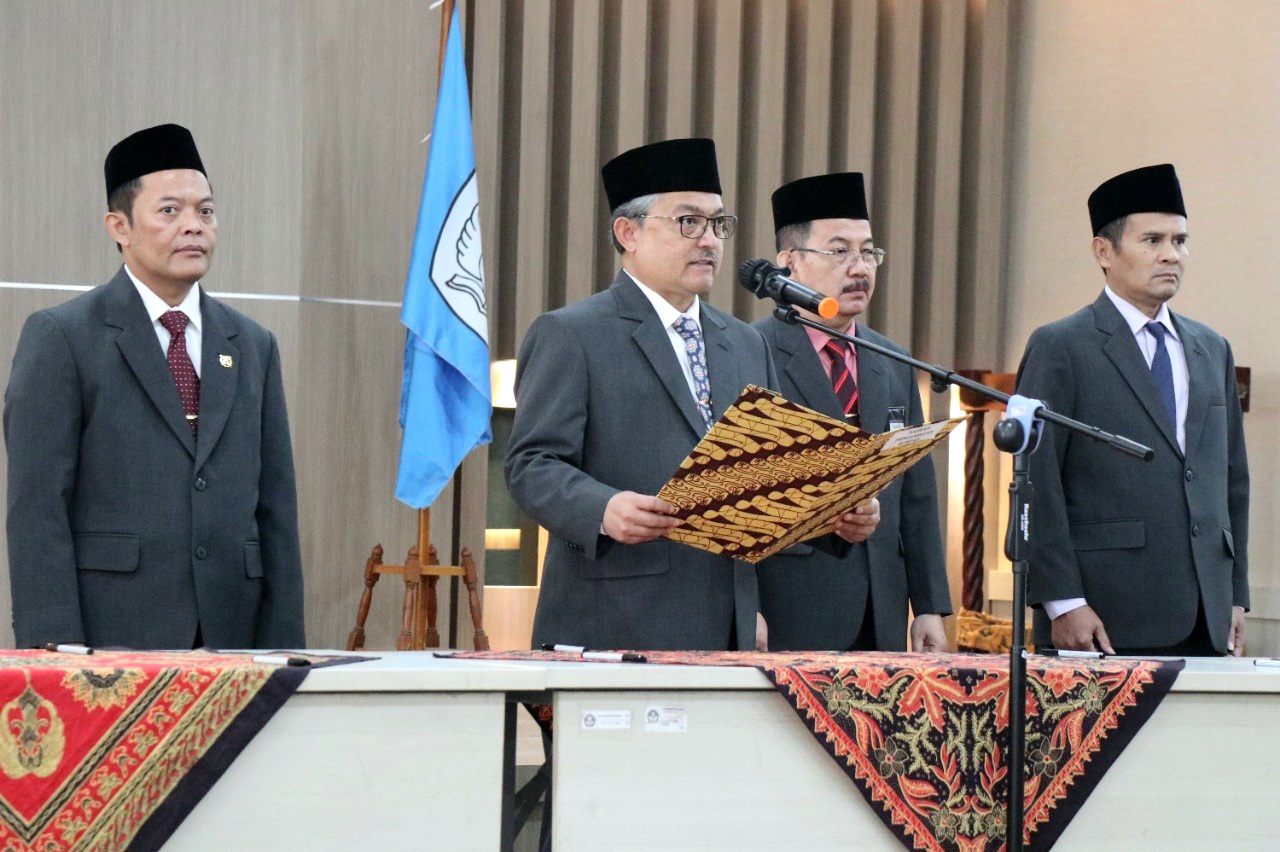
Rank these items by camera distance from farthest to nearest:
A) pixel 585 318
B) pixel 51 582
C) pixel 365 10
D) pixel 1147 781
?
pixel 365 10 → pixel 585 318 → pixel 51 582 → pixel 1147 781

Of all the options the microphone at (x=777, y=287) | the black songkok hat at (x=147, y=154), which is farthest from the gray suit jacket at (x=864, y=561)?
the black songkok hat at (x=147, y=154)

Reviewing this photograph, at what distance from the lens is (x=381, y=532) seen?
5.62m

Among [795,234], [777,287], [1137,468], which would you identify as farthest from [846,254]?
[777,287]

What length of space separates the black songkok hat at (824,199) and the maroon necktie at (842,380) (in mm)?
307

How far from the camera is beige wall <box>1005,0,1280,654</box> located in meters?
5.75

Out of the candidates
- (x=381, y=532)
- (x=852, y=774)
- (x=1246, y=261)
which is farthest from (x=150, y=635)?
(x=1246, y=261)

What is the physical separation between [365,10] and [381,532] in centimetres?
197

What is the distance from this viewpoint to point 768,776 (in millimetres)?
1960

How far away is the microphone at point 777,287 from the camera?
224 cm

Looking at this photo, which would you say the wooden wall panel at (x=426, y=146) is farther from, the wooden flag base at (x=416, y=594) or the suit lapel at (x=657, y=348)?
the suit lapel at (x=657, y=348)

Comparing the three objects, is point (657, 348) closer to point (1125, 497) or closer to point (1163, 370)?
point (1125, 497)

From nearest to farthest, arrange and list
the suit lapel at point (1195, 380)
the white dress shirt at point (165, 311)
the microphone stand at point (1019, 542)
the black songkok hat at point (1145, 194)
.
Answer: the microphone stand at point (1019, 542)
the white dress shirt at point (165, 311)
the suit lapel at point (1195, 380)
the black songkok hat at point (1145, 194)

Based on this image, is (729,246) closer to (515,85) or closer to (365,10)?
(515,85)

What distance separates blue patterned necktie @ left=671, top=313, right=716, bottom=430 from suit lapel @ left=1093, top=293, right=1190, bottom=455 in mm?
990
